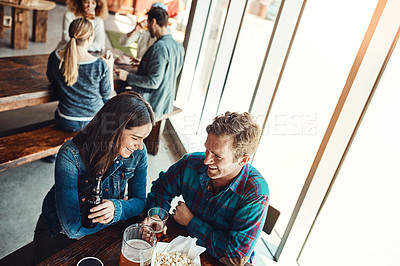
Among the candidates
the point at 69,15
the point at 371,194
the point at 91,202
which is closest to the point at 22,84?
the point at 69,15

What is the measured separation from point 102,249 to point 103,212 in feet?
0.55

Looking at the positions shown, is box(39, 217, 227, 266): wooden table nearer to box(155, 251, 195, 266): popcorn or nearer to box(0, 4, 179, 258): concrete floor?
box(155, 251, 195, 266): popcorn

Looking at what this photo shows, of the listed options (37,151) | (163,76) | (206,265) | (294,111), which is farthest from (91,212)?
(163,76)

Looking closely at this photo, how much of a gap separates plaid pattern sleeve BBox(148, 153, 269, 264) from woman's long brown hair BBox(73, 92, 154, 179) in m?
0.39

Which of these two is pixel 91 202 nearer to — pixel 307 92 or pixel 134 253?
pixel 134 253

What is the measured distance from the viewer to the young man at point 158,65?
9.93 feet

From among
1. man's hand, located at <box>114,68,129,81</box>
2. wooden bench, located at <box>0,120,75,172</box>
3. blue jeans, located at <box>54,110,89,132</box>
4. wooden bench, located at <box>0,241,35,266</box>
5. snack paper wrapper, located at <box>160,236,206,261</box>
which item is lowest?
wooden bench, located at <box>0,241,35,266</box>

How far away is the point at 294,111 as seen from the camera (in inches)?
98.0

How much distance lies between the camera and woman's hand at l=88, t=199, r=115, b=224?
1432 millimetres

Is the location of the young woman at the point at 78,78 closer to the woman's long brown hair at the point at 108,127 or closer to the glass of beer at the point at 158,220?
the woman's long brown hair at the point at 108,127

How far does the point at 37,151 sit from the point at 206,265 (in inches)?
67.0

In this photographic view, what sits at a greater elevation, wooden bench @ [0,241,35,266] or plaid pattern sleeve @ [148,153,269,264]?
plaid pattern sleeve @ [148,153,269,264]

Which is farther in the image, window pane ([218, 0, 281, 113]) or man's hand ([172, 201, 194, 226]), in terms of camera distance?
window pane ([218, 0, 281, 113])

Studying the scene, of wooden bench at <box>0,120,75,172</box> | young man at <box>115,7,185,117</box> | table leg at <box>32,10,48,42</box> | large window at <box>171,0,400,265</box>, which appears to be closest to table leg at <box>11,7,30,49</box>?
table leg at <box>32,10,48,42</box>
